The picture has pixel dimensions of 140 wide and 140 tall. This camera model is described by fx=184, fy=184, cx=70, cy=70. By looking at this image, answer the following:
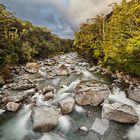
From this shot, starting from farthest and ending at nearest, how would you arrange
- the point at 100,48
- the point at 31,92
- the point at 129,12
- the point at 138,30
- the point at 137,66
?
the point at 100,48
the point at 129,12
the point at 138,30
the point at 137,66
the point at 31,92

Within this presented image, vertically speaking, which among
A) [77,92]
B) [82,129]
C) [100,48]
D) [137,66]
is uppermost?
[100,48]

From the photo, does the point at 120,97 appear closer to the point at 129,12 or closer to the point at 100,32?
the point at 129,12

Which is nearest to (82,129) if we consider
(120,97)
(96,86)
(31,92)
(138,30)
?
(96,86)

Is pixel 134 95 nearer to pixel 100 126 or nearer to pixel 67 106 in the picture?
pixel 100 126

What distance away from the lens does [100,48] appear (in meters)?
23.8

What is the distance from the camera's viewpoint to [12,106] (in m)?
10.0

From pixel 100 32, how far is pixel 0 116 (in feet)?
64.3

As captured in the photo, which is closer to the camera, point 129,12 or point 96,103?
point 96,103

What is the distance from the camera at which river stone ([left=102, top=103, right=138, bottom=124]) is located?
8.48m

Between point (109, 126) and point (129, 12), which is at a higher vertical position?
point (129, 12)

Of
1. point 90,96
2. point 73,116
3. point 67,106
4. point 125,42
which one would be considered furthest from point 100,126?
point 125,42

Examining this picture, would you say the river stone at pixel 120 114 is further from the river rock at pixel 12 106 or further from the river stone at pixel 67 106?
the river rock at pixel 12 106

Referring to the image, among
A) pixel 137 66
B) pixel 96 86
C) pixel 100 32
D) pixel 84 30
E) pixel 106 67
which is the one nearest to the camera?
pixel 96 86

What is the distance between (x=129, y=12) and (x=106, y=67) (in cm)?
631
